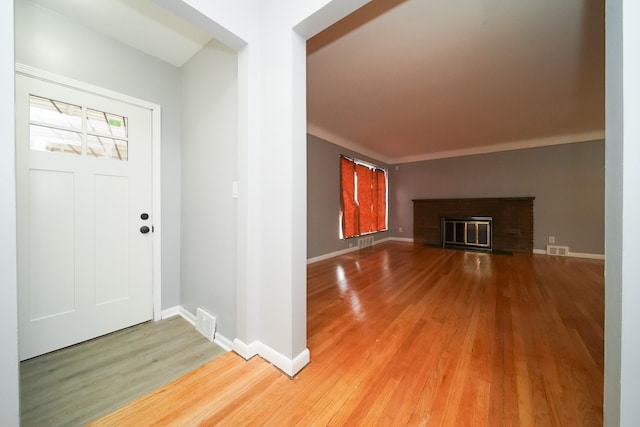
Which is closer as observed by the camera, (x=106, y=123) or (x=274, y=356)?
(x=274, y=356)

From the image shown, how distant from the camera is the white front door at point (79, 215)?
4.65ft

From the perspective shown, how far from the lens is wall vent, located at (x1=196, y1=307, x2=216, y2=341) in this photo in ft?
5.47

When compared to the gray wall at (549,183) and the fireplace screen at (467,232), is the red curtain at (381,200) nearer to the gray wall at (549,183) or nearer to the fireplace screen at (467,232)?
the gray wall at (549,183)

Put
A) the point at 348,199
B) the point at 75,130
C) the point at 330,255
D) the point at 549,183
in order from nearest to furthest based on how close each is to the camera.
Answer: the point at 75,130, the point at 330,255, the point at 549,183, the point at 348,199

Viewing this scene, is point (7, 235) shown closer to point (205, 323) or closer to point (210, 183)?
point (210, 183)

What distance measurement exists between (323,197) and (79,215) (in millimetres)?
3270

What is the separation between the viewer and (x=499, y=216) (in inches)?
193

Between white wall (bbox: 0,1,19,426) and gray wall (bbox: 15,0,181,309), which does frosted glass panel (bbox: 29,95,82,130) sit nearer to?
gray wall (bbox: 15,0,181,309)

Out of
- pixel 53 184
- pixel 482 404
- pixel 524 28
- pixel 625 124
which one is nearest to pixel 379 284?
pixel 482 404

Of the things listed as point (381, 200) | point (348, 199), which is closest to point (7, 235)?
point (348, 199)

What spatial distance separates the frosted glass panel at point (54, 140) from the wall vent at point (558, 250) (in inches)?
291

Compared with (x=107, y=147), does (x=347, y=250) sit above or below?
below

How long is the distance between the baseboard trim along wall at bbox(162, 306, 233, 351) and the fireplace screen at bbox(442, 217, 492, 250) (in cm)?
551

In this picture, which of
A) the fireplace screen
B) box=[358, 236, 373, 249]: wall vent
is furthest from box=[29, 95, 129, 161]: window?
the fireplace screen
